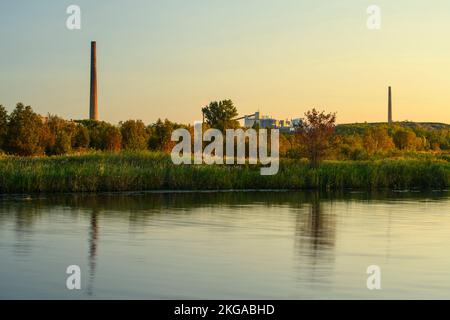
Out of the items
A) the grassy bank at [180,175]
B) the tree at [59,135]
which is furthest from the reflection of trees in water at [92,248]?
the tree at [59,135]

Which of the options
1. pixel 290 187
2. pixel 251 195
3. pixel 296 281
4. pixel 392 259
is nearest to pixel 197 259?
pixel 296 281

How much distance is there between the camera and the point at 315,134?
40.4m

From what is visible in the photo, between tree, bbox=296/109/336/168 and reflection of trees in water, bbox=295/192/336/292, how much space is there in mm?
14951

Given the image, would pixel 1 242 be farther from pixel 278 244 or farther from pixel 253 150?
pixel 253 150

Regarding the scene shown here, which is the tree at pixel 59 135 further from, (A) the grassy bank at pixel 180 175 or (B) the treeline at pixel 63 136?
(A) the grassy bank at pixel 180 175

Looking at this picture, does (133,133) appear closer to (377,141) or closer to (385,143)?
(377,141)

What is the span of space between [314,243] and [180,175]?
1674 centimetres

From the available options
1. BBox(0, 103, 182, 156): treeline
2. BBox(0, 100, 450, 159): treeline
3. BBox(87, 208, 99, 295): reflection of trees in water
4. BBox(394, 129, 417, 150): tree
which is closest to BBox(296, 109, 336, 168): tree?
BBox(0, 100, 450, 159): treeline

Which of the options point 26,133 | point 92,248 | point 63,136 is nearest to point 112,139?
point 63,136

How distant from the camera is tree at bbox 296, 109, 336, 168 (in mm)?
39625

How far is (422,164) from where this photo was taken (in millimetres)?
39500

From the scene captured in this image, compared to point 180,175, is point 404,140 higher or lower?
higher

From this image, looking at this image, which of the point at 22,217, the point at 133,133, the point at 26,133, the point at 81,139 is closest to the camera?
the point at 22,217

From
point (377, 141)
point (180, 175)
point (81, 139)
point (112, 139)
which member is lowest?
point (180, 175)
